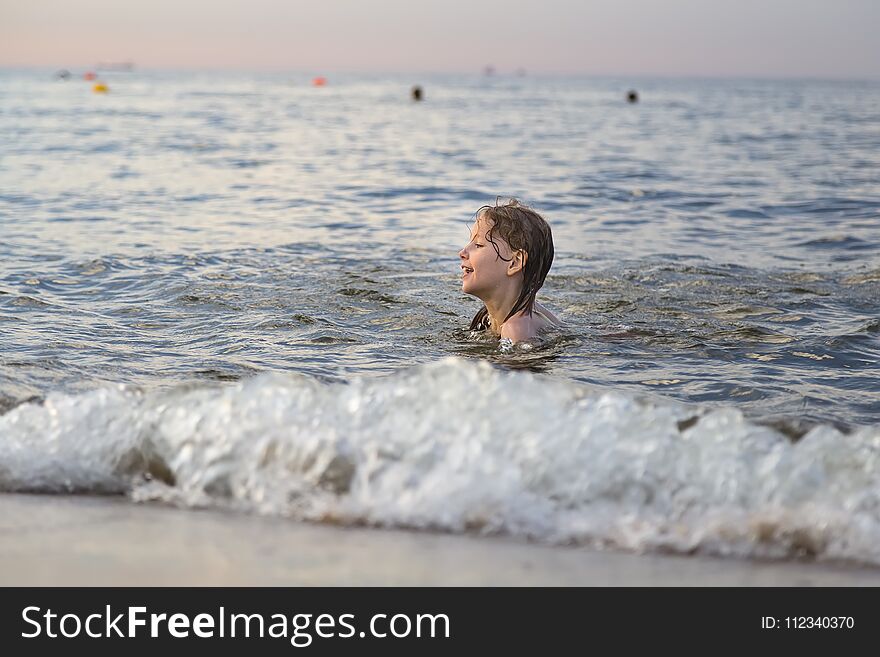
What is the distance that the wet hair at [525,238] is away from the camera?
19.5 feet

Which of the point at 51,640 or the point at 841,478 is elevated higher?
the point at 841,478

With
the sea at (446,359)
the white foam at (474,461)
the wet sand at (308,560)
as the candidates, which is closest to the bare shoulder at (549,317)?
the sea at (446,359)

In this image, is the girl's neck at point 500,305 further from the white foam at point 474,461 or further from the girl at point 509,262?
the white foam at point 474,461

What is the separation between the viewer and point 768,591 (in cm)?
266

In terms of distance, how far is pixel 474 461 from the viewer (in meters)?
3.22

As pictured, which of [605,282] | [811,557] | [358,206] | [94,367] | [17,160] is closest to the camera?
[811,557]

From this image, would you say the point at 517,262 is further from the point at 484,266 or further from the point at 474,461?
the point at 474,461

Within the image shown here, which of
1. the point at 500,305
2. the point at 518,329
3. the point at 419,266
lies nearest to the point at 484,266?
the point at 500,305

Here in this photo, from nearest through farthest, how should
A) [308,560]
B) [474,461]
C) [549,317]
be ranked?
[308,560], [474,461], [549,317]

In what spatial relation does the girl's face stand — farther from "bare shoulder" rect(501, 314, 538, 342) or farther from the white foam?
the white foam

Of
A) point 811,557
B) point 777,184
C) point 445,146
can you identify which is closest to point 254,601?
point 811,557

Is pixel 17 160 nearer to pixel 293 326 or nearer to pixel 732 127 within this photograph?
pixel 293 326

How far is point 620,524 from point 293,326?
12.0 ft

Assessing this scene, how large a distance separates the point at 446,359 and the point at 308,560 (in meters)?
1.14
